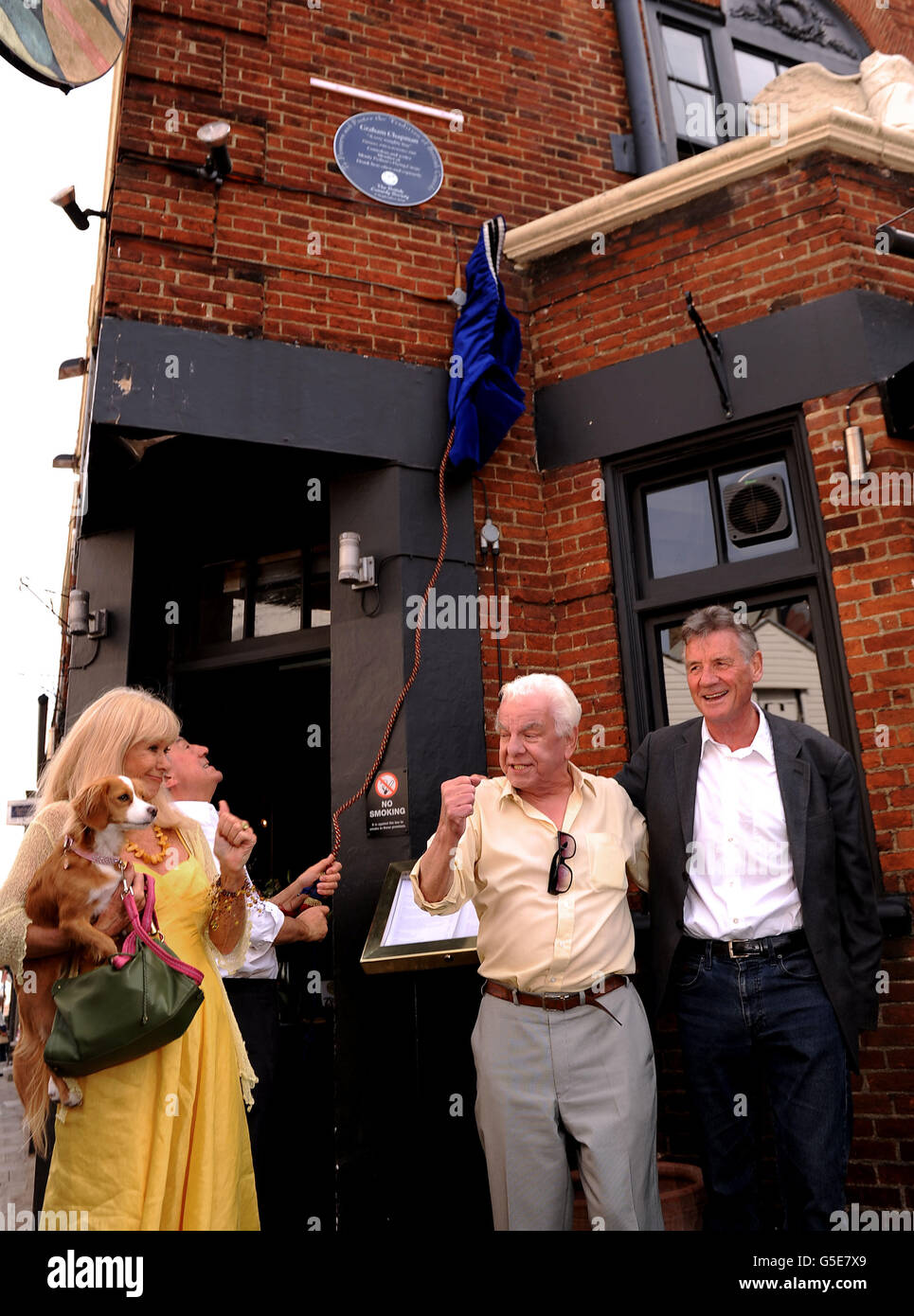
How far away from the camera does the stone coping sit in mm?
5109

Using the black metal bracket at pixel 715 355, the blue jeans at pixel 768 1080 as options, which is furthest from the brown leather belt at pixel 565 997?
the black metal bracket at pixel 715 355

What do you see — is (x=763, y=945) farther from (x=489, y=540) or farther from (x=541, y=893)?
(x=489, y=540)

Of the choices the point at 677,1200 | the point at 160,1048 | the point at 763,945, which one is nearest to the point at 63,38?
the point at 160,1048

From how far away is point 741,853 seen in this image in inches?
134

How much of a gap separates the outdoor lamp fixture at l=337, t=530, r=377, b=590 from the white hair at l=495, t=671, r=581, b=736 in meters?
1.98

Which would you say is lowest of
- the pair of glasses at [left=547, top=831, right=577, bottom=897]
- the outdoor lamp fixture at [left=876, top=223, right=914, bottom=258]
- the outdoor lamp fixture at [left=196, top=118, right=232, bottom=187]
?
the pair of glasses at [left=547, top=831, right=577, bottom=897]

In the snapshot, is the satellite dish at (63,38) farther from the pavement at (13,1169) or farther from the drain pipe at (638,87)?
the pavement at (13,1169)

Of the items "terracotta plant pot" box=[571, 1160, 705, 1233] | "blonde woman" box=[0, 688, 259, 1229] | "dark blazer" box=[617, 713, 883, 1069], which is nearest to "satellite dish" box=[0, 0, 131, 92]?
"blonde woman" box=[0, 688, 259, 1229]

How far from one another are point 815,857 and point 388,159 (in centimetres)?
Answer: 466

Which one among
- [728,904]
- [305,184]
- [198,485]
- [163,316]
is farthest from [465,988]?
[305,184]

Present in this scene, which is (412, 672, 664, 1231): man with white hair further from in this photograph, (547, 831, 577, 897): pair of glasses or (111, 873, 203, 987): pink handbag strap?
(111, 873, 203, 987): pink handbag strap

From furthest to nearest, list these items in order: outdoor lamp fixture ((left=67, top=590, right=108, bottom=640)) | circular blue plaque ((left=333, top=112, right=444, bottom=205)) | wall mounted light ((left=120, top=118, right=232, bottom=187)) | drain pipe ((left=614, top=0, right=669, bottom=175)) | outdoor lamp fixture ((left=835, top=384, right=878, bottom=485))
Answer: drain pipe ((left=614, top=0, right=669, bottom=175)) < circular blue plaque ((left=333, top=112, right=444, bottom=205)) < outdoor lamp fixture ((left=67, top=590, right=108, bottom=640)) < wall mounted light ((left=120, top=118, right=232, bottom=187)) < outdoor lamp fixture ((left=835, top=384, right=878, bottom=485))

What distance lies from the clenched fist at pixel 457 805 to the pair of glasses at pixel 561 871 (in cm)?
36

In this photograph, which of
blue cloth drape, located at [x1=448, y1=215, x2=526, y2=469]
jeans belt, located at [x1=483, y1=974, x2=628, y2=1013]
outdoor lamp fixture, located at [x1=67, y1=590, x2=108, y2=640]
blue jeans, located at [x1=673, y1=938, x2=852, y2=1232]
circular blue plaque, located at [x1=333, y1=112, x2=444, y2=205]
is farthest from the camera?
circular blue plaque, located at [x1=333, y1=112, x2=444, y2=205]
